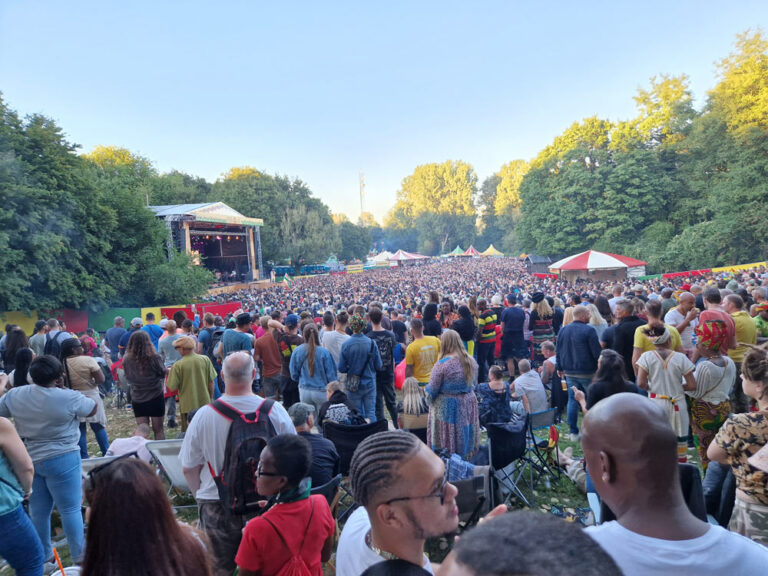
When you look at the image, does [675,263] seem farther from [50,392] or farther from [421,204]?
[421,204]

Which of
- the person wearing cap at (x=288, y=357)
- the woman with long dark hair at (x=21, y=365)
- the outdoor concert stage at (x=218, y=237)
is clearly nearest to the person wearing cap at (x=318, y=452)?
the person wearing cap at (x=288, y=357)

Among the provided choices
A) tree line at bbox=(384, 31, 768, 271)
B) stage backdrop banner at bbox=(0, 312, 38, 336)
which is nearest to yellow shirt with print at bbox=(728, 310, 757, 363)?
stage backdrop banner at bbox=(0, 312, 38, 336)

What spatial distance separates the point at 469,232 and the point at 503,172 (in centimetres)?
1233

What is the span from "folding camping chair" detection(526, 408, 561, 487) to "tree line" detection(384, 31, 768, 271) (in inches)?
893

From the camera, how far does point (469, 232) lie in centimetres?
6925

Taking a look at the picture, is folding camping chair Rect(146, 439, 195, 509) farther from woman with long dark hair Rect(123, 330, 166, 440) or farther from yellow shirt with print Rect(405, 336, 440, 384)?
yellow shirt with print Rect(405, 336, 440, 384)

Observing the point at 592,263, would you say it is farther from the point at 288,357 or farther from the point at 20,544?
the point at 20,544

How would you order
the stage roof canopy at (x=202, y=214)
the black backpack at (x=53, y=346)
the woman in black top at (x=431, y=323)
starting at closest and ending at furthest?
the black backpack at (x=53, y=346), the woman in black top at (x=431, y=323), the stage roof canopy at (x=202, y=214)

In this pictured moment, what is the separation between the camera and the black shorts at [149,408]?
461cm

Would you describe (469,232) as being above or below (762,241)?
above

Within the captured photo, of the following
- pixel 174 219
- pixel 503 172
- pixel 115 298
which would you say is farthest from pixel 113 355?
pixel 503 172

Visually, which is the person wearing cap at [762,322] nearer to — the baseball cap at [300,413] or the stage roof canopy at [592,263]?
the baseball cap at [300,413]

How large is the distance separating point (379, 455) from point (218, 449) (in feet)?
4.91

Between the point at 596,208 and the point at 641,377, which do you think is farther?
the point at 596,208
